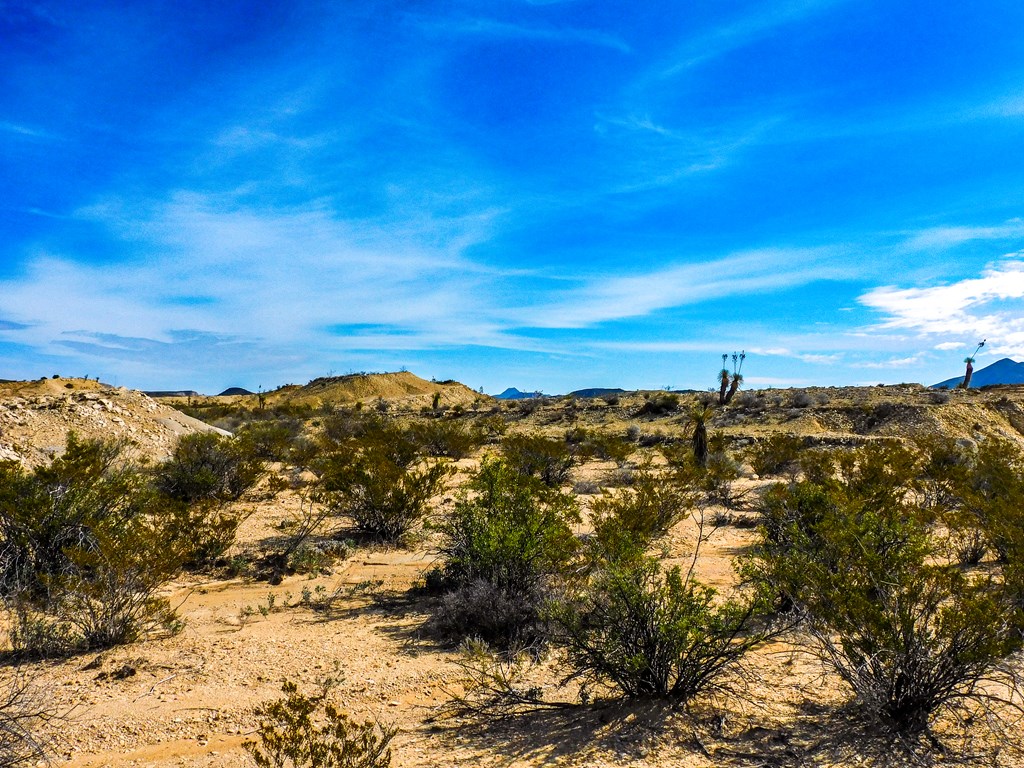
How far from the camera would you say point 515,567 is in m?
7.23

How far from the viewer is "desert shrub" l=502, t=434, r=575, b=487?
18.2 meters

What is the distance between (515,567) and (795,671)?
10.7 feet

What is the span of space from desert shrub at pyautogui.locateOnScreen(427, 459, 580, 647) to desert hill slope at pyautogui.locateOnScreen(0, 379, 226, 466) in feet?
42.1

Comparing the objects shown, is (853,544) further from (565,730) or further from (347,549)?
(347,549)

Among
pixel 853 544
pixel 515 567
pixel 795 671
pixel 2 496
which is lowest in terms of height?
pixel 795 671

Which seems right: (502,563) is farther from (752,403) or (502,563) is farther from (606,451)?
(752,403)

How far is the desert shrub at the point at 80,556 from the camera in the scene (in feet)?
20.0

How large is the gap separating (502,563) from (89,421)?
18.9m

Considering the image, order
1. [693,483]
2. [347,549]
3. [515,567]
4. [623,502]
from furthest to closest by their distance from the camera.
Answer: [693,483], [623,502], [347,549], [515,567]

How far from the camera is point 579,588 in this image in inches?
285

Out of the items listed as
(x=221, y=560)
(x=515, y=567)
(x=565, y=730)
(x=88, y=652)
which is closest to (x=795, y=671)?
(x=565, y=730)

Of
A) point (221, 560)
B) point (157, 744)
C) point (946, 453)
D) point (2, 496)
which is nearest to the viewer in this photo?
point (157, 744)

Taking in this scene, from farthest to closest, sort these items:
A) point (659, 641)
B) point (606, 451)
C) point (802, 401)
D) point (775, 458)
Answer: point (802, 401) < point (606, 451) < point (775, 458) < point (659, 641)

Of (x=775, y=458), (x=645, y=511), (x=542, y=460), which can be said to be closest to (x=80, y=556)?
(x=645, y=511)
